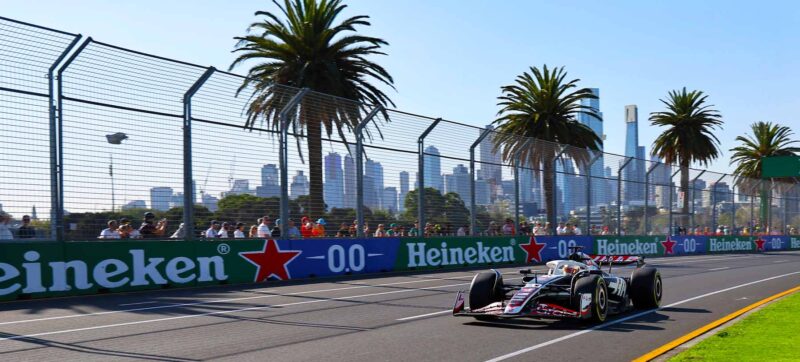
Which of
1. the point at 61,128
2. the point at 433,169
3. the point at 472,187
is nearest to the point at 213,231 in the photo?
the point at 61,128

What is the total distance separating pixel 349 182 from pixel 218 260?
5.01m

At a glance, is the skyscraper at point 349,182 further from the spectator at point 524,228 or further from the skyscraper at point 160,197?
the spectator at point 524,228

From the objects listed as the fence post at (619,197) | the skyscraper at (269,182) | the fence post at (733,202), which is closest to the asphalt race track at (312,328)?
the skyscraper at (269,182)

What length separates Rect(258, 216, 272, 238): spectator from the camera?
1897cm

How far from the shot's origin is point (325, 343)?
918 cm

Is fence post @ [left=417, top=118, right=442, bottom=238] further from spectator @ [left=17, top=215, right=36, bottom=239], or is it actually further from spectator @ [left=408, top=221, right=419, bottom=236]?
spectator @ [left=17, top=215, right=36, bottom=239]

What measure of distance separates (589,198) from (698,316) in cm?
2078

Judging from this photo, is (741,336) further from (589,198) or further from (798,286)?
(589,198)

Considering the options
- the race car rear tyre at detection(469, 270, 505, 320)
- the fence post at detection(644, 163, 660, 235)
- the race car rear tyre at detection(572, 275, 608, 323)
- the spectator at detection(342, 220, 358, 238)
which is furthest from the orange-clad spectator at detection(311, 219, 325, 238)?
the fence post at detection(644, 163, 660, 235)

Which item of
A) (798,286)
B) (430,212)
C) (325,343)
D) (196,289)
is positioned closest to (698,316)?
(325,343)

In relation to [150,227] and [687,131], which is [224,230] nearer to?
[150,227]

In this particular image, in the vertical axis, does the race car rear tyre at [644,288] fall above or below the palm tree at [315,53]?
below

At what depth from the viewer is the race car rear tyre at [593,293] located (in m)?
10.8

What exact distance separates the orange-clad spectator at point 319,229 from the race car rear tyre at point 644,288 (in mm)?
9342
